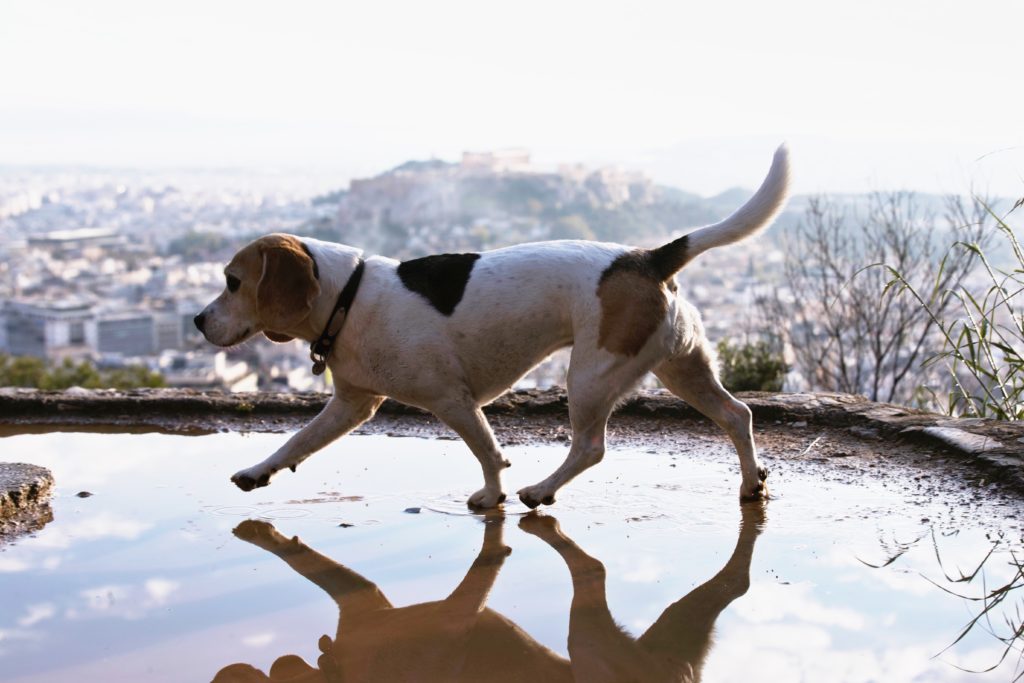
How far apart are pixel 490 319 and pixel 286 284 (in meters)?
0.85

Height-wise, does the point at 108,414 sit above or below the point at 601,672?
below

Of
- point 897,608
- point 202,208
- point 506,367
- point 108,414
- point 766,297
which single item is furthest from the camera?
point 202,208

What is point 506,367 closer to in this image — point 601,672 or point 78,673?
point 601,672

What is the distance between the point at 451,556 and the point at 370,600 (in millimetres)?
494

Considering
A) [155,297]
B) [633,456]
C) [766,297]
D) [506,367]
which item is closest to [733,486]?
[633,456]

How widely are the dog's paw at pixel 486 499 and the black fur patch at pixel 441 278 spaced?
76 cm

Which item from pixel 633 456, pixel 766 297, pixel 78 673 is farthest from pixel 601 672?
pixel 766 297

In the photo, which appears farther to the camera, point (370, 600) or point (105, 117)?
point (105, 117)

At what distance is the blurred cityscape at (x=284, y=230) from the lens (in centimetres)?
2472

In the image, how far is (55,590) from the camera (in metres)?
3.66

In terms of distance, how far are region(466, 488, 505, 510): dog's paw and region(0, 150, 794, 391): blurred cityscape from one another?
10356mm

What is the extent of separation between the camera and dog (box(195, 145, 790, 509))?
173 inches

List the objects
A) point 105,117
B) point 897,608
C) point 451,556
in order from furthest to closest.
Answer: point 105,117, point 451,556, point 897,608

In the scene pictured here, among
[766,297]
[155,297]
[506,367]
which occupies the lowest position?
[155,297]
